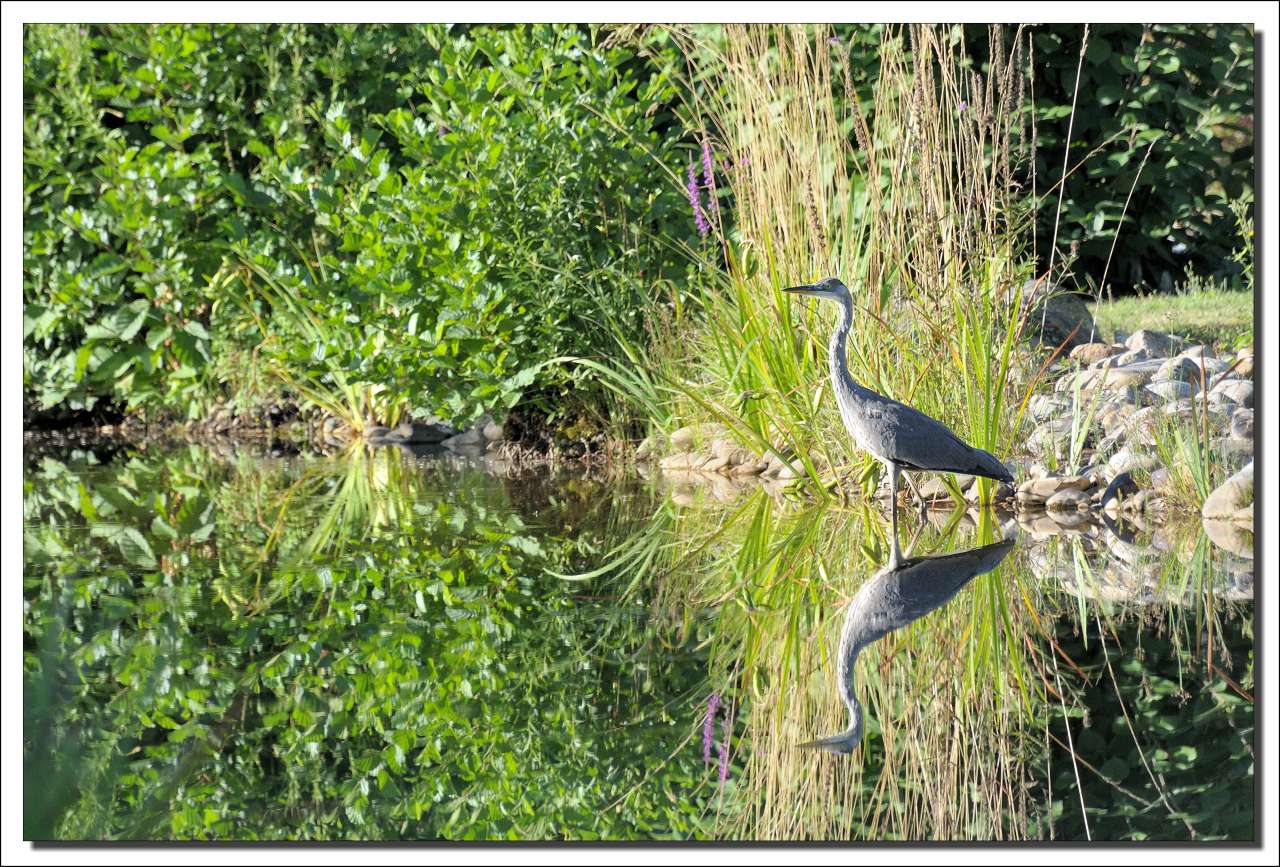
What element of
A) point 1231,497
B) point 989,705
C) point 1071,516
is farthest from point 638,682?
point 1231,497

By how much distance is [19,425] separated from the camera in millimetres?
3414

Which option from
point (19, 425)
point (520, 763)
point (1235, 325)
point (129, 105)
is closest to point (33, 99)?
point (129, 105)

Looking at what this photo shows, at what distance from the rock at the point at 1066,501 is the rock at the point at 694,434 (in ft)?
4.93

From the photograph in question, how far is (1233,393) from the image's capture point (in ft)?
16.4

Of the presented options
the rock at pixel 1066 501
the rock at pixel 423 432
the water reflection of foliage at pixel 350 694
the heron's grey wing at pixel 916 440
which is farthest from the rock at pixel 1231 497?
the rock at pixel 423 432

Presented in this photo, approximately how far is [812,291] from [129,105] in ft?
17.2

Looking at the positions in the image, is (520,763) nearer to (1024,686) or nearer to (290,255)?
(1024,686)

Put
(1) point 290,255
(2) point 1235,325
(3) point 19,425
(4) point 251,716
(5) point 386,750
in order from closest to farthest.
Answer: (5) point 386,750 → (4) point 251,716 → (3) point 19,425 → (2) point 1235,325 → (1) point 290,255

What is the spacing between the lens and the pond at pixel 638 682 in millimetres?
1965

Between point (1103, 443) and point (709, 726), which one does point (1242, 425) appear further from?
point (709, 726)

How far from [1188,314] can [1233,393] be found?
1.73 m

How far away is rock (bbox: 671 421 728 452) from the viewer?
572 cm

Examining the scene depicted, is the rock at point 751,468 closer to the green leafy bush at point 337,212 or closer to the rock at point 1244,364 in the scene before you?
the green leafy bush at point 337,212

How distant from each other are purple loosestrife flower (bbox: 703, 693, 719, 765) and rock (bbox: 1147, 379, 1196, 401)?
9.86 ft
